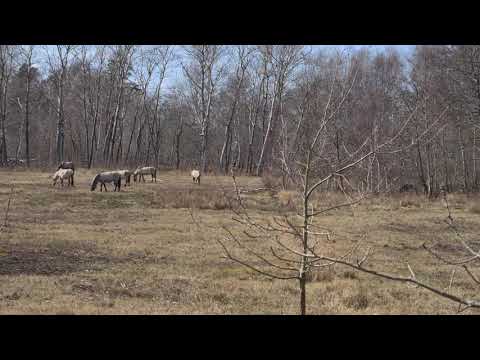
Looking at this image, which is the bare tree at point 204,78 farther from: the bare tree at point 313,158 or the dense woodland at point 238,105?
the bare tree at point 313,158

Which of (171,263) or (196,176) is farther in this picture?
(196,176)

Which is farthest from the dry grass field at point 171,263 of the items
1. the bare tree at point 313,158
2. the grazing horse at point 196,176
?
the grazing horse at point 196,176

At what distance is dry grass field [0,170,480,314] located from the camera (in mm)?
6727

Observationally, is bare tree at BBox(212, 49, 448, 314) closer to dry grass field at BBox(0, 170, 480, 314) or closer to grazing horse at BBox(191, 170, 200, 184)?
dry grass field at BBox(0, 170, 480, 314)

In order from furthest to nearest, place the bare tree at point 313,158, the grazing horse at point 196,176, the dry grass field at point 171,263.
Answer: the grazing horse at point 196,176
the dry grass field at point 171,263
the bare tree at point 313,158

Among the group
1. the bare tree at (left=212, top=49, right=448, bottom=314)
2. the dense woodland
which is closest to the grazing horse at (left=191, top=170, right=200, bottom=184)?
the dense woodland

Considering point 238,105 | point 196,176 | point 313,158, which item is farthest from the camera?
point 238,105

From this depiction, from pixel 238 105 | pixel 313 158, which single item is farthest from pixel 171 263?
pixel 238 105

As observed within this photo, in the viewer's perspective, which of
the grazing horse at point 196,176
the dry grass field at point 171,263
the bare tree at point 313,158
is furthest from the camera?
the grazing horse at point 196,176

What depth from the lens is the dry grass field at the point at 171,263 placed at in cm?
673

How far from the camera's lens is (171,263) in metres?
9.73

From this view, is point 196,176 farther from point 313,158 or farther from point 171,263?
point 313,158
